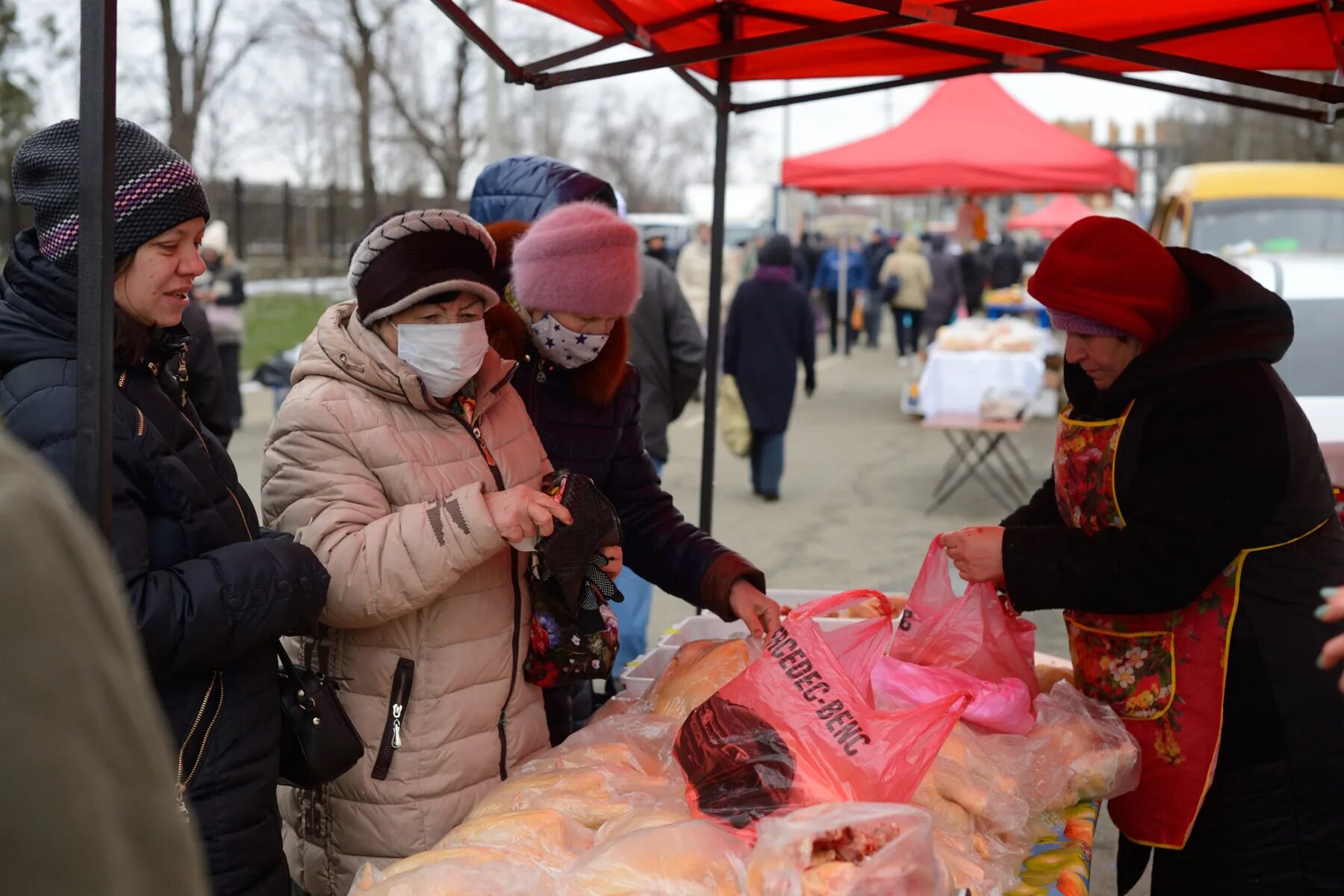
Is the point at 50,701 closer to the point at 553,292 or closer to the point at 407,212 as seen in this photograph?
the point at 407,212

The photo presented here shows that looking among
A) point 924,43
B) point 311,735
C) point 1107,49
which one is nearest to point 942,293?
point 924,43

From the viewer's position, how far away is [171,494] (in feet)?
6.23

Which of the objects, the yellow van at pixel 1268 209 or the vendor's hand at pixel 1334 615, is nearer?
the vendor's hand at pixel 1334 615

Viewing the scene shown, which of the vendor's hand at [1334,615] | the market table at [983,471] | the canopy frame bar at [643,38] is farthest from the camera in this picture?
the market table at [983,471]

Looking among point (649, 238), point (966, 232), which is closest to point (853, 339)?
point (966, 232)

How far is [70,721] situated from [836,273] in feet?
81.2

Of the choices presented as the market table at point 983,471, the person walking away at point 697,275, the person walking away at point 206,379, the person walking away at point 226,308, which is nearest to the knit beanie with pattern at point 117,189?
the person walking away at point 206,379

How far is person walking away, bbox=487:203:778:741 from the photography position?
2.59 m

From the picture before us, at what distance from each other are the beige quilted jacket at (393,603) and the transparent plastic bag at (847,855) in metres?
0.69

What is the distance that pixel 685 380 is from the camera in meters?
6.20

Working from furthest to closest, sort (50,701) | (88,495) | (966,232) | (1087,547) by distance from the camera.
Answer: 1. (966,232)
2. (1087,547)
3. (88,495)
4. (50,701)

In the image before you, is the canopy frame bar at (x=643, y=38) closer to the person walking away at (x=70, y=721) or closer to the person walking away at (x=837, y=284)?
the person walking away at (x=70, y=721)

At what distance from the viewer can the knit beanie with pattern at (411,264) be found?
2238 millimetres

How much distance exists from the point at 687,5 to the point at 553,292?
3.96 feet
